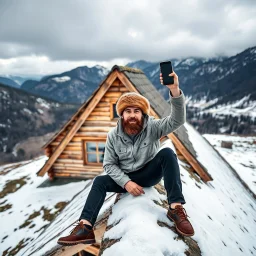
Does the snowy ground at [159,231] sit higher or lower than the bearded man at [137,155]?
lower

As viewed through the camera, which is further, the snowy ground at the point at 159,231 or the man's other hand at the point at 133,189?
the man's other hand at the point at 133,189

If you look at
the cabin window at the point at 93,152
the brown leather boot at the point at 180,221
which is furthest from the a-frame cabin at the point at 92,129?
the brown leather boot at the point at 180,221

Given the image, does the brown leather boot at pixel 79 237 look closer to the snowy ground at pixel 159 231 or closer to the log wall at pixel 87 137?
the snowy ground at pixel 159 231

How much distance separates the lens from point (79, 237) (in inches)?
80.0

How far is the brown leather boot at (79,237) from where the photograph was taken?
2.01m

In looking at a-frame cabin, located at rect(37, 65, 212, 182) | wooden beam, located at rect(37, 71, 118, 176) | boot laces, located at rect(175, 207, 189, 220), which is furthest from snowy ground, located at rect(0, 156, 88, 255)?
boot laces, located at rect(175, 207, 189, 220)

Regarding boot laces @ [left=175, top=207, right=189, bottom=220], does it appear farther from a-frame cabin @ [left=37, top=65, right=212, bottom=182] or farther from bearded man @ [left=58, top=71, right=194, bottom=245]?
a-frame cabin @ [left=37, top=65, right=212, bottom=182]

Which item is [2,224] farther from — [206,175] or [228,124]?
[228,124]

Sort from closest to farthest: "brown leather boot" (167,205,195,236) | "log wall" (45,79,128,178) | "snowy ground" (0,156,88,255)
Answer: "brown leather boot" (167,205,195,236), "snowy ground" (0,156,88,255), "log wall" (45,79,128,178)

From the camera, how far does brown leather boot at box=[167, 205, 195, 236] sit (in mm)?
1874

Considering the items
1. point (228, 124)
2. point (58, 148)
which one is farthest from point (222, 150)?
point (228, 124)

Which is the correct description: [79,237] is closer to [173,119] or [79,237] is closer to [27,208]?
[173,119]

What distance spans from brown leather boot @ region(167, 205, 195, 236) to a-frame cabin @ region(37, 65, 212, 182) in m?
3.98

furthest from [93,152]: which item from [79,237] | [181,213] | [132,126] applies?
[181,213]
